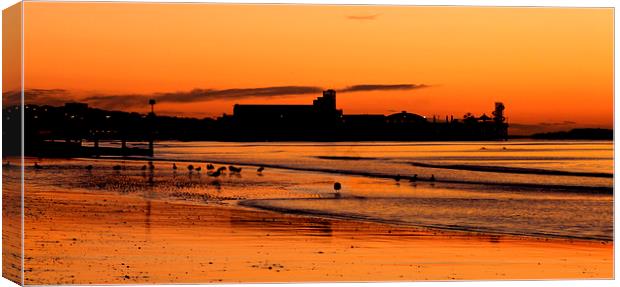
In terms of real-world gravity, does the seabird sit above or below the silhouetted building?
below

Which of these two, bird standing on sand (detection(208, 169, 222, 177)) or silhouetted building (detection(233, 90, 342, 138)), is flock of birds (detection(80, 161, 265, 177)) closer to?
bird standing on sand (detection(208, 169, 222, 177))

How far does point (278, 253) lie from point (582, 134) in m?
3.60

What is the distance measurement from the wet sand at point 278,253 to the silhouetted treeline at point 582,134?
107 cm

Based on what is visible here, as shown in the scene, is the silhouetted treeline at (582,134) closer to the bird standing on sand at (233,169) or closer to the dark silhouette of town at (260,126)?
the dark silhouette of town at (260,126)

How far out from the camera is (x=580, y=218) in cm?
1435

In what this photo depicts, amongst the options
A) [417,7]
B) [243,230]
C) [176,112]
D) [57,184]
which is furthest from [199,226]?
[417,7]

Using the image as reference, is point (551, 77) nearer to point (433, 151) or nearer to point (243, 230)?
point (433, 151)

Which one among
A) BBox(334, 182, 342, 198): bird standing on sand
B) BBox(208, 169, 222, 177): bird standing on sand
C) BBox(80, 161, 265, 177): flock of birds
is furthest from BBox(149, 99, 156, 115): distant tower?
BBox(208, 169, 222, 177): bird standing on sand

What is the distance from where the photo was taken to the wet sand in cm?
1106

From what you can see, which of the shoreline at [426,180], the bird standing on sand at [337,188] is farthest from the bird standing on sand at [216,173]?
the bird standing on sand at [337,188]

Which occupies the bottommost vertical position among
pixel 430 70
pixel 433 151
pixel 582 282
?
pixel 582 282

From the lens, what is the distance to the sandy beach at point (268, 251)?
1108 cm

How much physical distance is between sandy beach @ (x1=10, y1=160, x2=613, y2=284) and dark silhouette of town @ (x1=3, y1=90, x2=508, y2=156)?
1.50 feet

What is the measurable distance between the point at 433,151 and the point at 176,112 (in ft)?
8.88
